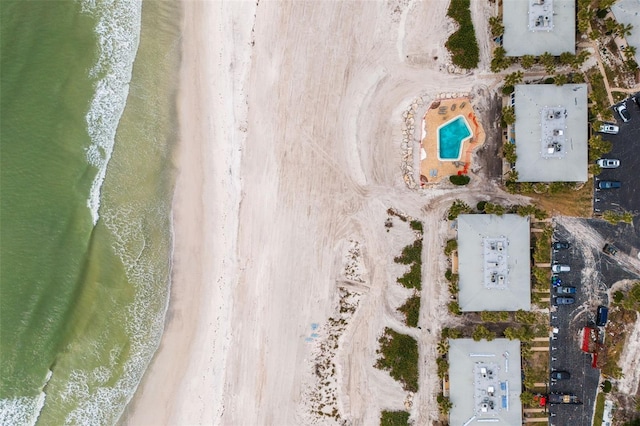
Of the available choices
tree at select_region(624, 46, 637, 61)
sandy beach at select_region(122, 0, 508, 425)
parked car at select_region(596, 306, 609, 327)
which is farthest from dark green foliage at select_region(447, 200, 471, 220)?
tree at select_region(624, 46, 637, 61)

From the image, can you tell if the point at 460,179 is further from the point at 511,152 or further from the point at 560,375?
the point at 560,375

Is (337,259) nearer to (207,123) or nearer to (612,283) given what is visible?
(207,123)

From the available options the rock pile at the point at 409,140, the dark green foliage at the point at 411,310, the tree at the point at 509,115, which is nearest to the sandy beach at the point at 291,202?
the rock pile at the point at 409,140

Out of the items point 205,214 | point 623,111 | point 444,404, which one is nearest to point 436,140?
point 623,111

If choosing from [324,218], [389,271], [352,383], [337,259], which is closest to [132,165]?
[324,218]

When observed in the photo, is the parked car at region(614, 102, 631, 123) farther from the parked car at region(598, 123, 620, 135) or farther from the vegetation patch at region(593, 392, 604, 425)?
the vegetation patch at region(593, 392, 604, 425)

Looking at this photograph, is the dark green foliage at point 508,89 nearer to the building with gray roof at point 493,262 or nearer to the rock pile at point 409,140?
the rock pile at point 409,140
